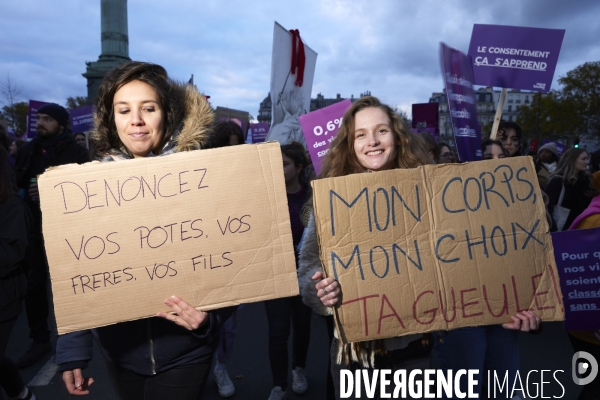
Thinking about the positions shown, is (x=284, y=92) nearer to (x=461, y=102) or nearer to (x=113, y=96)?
(x=461, y=102)

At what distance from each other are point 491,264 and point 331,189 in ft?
2.25

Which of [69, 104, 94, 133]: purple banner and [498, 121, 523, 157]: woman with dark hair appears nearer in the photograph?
[498, 121, 523, 157]: woman with dark hair

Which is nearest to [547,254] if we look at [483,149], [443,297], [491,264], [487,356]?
[491,264]

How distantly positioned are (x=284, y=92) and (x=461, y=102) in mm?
1875

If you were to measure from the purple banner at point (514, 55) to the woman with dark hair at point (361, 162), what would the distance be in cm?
251

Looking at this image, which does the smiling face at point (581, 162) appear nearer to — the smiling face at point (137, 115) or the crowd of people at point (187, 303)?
the crowd of people at point (187, 303)

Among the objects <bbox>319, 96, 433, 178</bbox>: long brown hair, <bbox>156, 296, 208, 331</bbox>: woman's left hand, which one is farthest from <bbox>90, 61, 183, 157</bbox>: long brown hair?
<bbox>319, 96, 433, 178</bbox>: long brown hair

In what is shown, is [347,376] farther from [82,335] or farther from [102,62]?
[102,62]

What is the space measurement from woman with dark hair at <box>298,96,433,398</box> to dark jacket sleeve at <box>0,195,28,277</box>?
57.1 inches

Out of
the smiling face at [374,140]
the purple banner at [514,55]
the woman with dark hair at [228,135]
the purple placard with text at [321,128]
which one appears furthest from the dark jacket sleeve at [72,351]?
the purple banner at [514,55]

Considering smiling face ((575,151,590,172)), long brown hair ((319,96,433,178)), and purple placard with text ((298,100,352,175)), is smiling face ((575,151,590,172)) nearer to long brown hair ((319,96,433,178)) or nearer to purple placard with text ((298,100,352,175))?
purple placard with text ((298,100,352,175))

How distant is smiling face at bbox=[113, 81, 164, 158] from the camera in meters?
1.81

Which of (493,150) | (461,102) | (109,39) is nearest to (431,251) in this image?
(461,102)

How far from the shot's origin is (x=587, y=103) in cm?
3997
